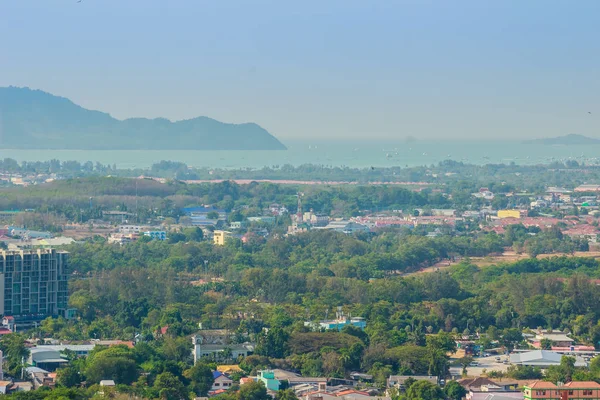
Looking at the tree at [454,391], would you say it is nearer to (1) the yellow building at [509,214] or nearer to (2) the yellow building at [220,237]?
(2) the yellow building at [220,237]

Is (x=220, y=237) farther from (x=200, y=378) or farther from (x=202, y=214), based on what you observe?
(x=200, y=378)

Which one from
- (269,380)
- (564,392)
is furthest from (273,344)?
(564,392)

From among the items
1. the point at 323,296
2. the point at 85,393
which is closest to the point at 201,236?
the point at 323,296

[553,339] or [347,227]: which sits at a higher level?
[553,339]

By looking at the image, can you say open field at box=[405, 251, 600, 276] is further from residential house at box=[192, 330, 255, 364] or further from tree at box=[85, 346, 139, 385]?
tree at box=[85, 346, 139, 385]

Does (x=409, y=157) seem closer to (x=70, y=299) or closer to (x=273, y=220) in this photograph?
(x=273, y=220)

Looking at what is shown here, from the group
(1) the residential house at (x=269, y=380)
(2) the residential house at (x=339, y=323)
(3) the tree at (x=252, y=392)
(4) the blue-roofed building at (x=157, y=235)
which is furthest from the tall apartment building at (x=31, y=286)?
(4) the blue-roofed building at (x=157, y=235)
